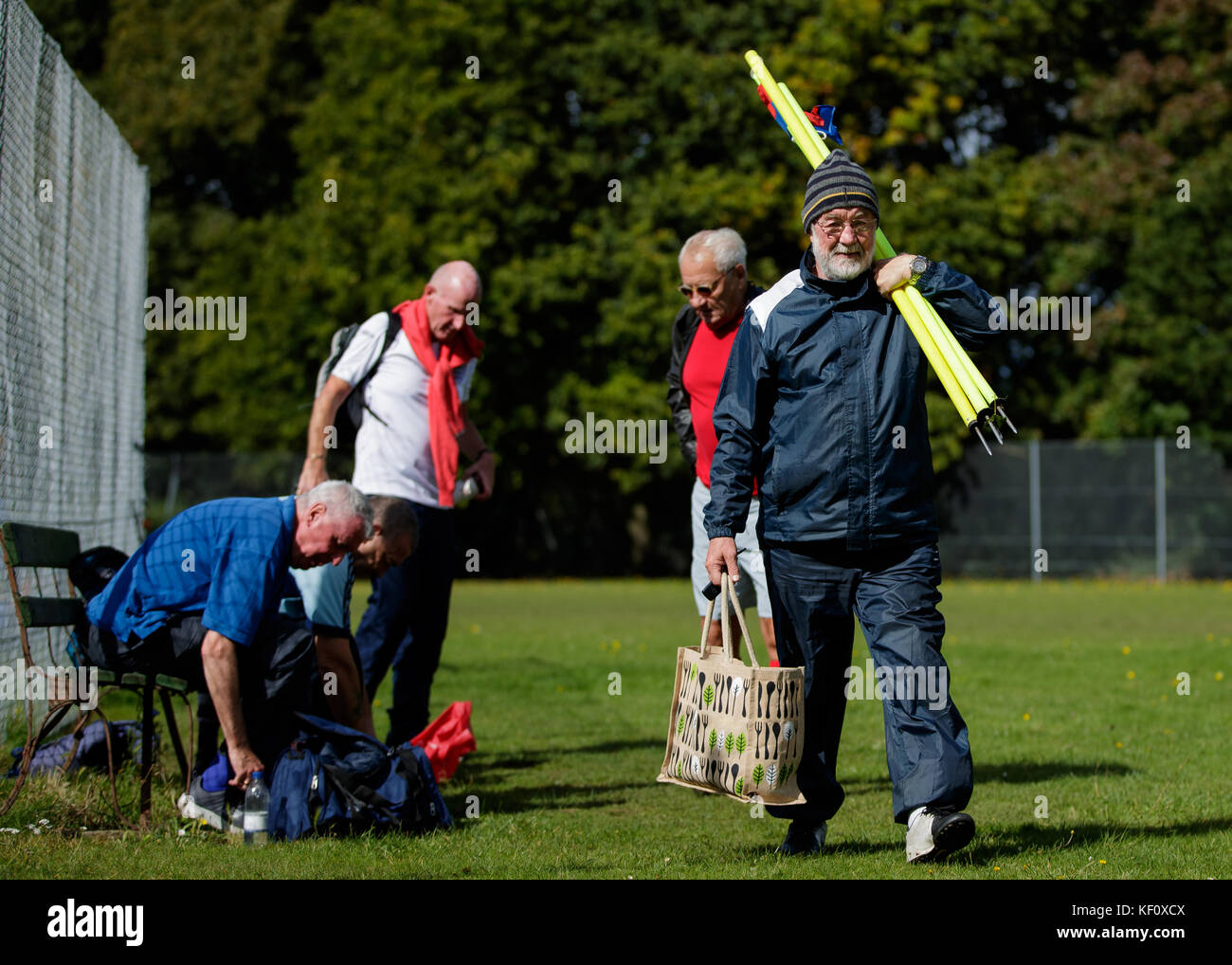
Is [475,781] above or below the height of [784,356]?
below

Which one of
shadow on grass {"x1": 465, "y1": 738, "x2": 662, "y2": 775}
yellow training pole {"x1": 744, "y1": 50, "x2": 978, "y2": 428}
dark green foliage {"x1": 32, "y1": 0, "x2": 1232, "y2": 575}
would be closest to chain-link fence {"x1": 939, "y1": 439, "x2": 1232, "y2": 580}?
dark green foliage {"x1": 32, "y1": 0, "x2": 1232, "y2": 575}

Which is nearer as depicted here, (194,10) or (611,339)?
(611,339)

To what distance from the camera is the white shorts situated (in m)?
6.91

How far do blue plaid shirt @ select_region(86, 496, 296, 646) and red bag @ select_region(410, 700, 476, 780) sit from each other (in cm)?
169

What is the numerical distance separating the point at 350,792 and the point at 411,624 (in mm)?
1747

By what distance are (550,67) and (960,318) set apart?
2788 centimetres

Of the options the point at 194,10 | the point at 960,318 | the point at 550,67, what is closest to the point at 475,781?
the point at 960,318

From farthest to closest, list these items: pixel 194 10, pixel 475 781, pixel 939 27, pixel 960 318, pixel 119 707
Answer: pixel 194 10 → pixel 939 27 → pixel 119 707 → pixel 475 781 → pixel 960 318

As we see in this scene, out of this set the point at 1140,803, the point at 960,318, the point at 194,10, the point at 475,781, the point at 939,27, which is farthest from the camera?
the point at 194,10

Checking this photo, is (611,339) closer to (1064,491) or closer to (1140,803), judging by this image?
(1064,491)

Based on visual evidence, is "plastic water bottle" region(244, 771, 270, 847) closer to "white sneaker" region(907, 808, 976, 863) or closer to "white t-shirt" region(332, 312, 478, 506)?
"white t-shirt" region(332, 312, 478, 506)

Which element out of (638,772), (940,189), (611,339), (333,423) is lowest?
(638,772)

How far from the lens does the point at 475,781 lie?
7617 mm
